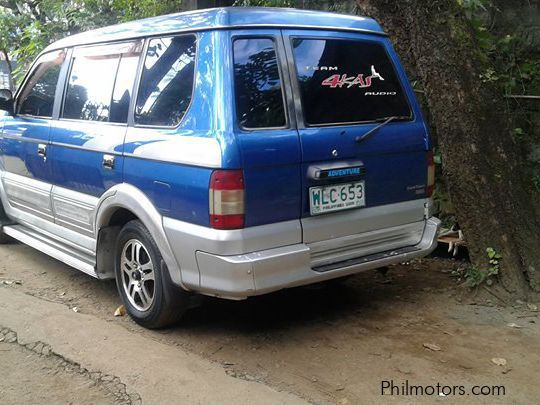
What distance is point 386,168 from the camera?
Answer: 362cm

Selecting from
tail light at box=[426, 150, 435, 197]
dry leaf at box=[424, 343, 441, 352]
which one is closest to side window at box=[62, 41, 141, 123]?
tail light at box=[426, 150, 435, 197]

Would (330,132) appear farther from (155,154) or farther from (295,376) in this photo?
(295,376)

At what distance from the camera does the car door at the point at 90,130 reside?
3.81 m

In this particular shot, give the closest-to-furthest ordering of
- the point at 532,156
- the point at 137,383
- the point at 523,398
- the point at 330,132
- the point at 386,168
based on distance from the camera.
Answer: the point at 523,398, the point at 137,383, the point at 330,132, the point at 386,168, the point at 532,156

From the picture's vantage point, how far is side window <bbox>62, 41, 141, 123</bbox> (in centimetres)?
384

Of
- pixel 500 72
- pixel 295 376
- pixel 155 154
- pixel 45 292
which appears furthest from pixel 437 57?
pixel 45 292

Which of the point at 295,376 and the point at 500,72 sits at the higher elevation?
the point at 500,72

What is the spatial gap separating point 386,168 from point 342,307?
1.15 metres

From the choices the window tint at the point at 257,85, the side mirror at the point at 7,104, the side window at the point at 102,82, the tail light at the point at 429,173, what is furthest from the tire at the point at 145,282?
the side mirror at the point at 7,104

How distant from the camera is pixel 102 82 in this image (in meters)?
4.11

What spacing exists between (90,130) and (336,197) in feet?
6.09

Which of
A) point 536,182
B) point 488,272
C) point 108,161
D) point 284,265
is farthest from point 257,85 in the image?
point 536,182

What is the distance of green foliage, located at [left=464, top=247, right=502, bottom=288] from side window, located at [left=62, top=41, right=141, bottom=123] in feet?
9.09

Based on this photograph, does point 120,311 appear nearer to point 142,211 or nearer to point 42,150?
point 142,211
